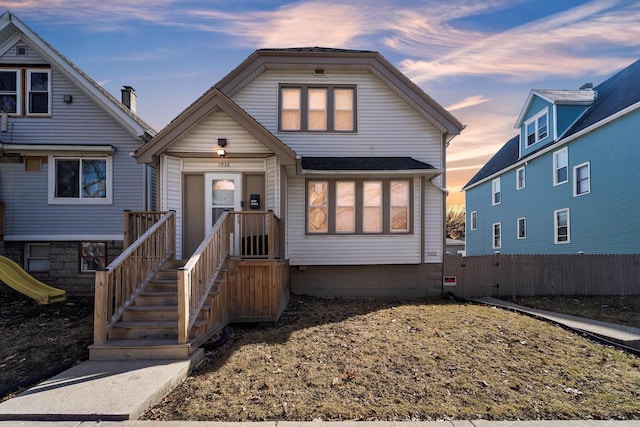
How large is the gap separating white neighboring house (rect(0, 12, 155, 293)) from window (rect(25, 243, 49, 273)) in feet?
0.08

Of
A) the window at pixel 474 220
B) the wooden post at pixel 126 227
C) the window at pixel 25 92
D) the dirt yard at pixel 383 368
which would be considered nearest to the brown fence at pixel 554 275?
the dirt yard at pixel 383 368

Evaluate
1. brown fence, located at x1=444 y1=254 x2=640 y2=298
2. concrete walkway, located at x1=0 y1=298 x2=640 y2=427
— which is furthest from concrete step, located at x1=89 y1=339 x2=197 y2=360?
brown fence, located at x1=444 y1=254 x2=640 y2=298

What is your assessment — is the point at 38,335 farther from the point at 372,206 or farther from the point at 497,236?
the point at 497,236

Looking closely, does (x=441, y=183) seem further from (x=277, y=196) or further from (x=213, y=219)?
(x=213, y=219)

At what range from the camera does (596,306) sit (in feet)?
30.5

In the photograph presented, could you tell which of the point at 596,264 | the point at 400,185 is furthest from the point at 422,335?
the point at 596,264

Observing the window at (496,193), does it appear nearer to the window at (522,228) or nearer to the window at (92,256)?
the window at (522,228)

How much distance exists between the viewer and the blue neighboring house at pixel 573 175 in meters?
12.9

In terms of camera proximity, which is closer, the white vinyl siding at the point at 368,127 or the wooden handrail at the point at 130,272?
the wooden handrail at the point at 130,272

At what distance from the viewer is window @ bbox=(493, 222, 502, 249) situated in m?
22.0

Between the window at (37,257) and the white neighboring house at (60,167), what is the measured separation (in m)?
0.03

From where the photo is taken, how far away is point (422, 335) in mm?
6258

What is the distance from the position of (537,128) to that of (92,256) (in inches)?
813

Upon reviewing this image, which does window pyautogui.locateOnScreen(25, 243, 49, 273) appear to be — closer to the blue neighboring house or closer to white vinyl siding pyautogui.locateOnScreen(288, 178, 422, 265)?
white vinyl siding pyautogui.locateOnScreen(288, 178, 422, 265)
